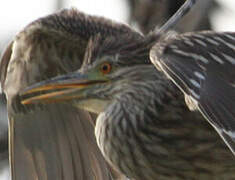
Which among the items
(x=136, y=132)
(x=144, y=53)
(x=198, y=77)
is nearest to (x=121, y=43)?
(x=144, y=53)

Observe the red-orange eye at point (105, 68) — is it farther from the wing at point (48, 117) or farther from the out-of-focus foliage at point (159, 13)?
the out-of-focus foliage at point (159, 13)

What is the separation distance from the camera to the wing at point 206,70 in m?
4.37

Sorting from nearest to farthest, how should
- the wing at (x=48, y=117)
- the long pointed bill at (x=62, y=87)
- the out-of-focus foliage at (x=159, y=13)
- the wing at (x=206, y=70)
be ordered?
the wing at (x=206, y=70) < the long pointed bill at (x=62, y=87) < the wing at (x=48, y=117) < the out-of-focus foliage at (x=159, y=13)

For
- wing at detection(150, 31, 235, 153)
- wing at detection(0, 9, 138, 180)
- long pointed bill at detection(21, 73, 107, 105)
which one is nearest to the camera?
wing at detection(150, 31, 235, 153)

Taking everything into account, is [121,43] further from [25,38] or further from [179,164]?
[25,38]

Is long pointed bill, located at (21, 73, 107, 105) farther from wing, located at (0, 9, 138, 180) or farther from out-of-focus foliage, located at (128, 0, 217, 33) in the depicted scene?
out-of-focus foliage, located at (128, 0, 217, 33)

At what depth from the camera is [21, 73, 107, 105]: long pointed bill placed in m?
5.08

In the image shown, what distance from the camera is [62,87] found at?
5.09 metres

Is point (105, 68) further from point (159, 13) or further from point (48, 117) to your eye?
point (48, 117)

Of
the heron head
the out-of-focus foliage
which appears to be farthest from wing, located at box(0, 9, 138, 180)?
the heron head

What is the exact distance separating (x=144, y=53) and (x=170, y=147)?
56 cm

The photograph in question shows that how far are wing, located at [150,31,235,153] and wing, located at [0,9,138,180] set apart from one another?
58.3 inches

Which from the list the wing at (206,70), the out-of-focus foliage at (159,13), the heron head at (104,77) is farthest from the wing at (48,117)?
the wing at (206,70)

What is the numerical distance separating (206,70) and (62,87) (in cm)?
91
